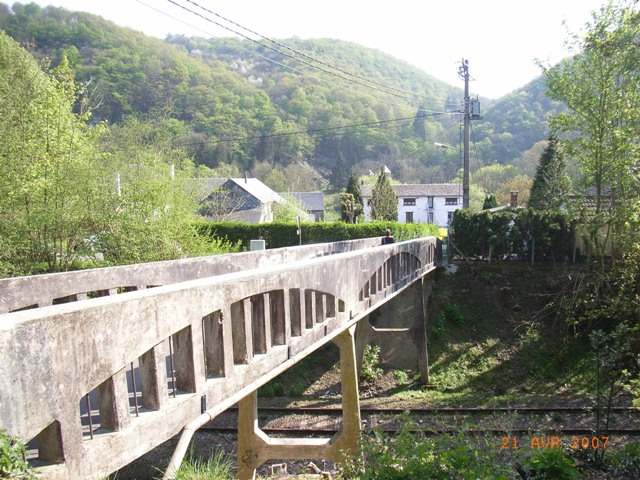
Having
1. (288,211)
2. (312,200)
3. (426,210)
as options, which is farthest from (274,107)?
(288,211)

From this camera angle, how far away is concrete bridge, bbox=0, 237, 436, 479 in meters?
2.79

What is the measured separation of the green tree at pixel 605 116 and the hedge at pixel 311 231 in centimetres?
1055

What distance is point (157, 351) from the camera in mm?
3891

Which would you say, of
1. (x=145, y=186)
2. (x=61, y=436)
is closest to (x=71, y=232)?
(x=145, y=186)

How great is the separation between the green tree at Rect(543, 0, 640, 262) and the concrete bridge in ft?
32.2

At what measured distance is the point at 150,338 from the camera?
362cm

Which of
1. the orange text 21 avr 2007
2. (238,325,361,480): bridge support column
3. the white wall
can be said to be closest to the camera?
the orange text 21 avr 2007

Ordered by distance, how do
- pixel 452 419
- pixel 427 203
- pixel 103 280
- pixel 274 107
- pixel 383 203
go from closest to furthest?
pixel 103 280 < pixel 452 419 < pixel 383 203 < pixel 427 203 < pixel 274 107

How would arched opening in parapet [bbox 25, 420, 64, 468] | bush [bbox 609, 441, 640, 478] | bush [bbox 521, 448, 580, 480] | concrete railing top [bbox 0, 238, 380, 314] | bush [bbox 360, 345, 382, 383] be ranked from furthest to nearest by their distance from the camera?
bush [bbox 360, 345, 382, 383]
concrete railing top [bbox 0, 238, 380, 314]
bush [bbox 609, 441, 640, 478]
bush [bbox 521, 448, 580, 480]
arched opening in parapet [bbox 25, 420, 64, 468]

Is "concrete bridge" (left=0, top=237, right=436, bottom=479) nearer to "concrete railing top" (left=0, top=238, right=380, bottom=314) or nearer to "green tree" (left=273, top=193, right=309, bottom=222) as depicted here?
"concrete railing top" (left=0, top=238, right=380, bottom=314)

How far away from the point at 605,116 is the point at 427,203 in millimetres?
46265

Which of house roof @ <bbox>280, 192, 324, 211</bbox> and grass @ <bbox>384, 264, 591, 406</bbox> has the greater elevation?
house roof @ <bbox>280, 192, 324, 211</bbox>

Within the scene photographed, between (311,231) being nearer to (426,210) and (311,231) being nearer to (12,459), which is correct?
(12,459)

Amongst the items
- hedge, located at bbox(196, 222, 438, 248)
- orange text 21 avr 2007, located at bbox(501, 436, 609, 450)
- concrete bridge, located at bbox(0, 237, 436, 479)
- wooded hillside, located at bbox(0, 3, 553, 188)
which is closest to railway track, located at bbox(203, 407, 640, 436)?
orange text 21 avr 2007, located at bbox(501, 436, 609, 450)
